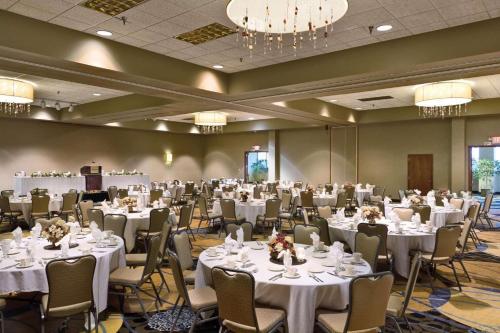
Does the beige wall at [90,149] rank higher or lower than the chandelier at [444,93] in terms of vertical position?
lower

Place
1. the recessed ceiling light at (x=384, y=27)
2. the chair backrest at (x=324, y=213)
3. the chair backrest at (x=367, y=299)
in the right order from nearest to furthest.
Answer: the chair backrest at (x=367, y=299) < the recessed ceiling light at (x=384, y=27) < the chair backrest at (x=324, y=213)

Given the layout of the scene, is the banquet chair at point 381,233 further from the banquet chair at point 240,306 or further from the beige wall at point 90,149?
the beige wall at point 90,149

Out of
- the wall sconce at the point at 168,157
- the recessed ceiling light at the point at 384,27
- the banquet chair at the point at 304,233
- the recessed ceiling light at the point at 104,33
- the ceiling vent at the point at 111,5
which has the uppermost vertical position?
the recessed ceiling light at the point at 384,27

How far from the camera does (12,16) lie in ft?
18.1

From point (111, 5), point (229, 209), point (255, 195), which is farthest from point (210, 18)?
point (255, 195)

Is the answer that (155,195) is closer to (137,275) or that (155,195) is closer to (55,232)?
(55,232)

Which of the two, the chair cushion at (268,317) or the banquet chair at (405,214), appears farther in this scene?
the banquet chair at (405,214)

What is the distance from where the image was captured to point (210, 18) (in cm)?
572

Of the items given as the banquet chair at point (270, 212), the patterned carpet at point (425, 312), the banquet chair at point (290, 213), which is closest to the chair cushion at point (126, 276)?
the patterned carpet at point (425, 312)

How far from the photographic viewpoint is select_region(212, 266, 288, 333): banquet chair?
304cm

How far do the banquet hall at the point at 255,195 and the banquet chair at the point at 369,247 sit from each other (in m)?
0.02

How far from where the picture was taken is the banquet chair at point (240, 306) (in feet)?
9.96

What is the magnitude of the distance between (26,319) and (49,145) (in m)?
12.9

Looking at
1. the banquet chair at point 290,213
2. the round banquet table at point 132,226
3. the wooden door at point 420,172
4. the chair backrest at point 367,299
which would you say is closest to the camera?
the chair backrest at point 367,299
